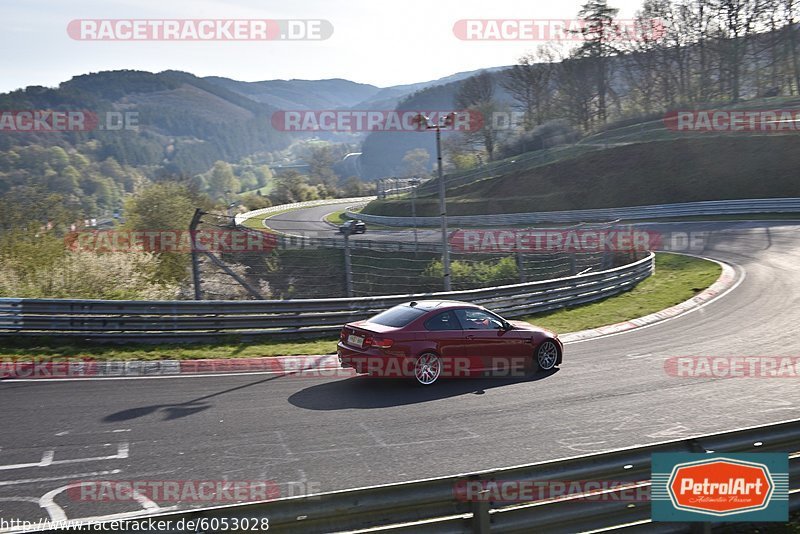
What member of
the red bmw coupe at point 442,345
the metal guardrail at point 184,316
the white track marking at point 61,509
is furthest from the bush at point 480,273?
the white track marking at point 61,509

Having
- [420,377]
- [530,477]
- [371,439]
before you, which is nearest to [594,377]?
[420,377]

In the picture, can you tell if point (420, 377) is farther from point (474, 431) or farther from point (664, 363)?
point (664, 363)

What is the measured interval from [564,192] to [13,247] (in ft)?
142

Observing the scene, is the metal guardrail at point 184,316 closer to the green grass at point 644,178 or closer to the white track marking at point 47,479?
the white track marking at point 47,479

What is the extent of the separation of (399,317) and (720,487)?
7.14 metres

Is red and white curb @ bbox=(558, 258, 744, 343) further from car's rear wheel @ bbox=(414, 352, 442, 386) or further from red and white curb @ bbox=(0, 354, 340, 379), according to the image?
red and white curb @ bbox=(0, 354, 340, 379)

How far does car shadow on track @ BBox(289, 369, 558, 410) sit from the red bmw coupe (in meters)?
0.23

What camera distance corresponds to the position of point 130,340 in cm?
1398

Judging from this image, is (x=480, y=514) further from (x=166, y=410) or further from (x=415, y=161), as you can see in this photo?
(x=415, y=161)

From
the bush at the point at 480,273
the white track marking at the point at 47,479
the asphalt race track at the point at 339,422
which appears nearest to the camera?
the white track marking at the point at 47,479

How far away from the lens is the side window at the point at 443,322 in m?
11.9

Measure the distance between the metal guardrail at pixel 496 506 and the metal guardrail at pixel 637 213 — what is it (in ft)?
123

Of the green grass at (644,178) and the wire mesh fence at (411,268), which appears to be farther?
the green grass at (644,178)

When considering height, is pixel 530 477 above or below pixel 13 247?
below
